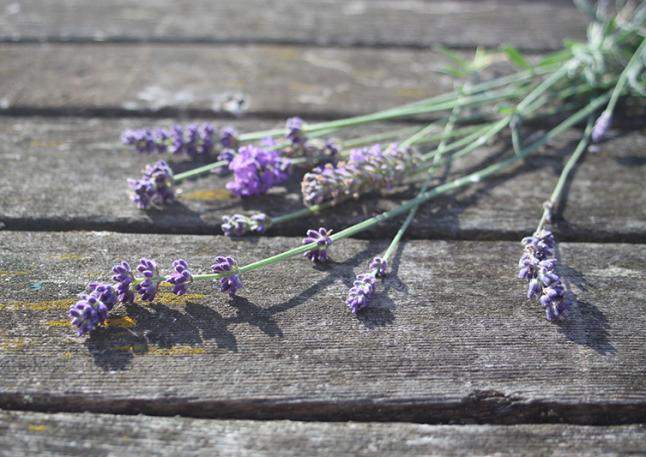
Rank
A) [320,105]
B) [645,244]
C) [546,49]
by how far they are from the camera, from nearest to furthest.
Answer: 1. [645,244]
2. [320,105]
3. [546,49]

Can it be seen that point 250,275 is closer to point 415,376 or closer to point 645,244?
point 415,376

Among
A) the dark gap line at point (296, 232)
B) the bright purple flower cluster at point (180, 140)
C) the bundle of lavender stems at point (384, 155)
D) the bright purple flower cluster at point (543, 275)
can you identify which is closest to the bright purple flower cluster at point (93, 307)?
the bundle of lavender stems at point (384, 155)

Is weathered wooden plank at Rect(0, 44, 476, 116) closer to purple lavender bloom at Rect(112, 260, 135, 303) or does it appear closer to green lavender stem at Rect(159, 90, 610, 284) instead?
green lavender stem at Rect(159, 90, 610, 284)

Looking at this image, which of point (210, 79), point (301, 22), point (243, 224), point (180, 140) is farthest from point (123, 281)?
point (301, 22)

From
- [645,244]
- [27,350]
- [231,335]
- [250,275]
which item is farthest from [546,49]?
[27,350]

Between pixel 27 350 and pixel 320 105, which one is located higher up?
pixel 320 105

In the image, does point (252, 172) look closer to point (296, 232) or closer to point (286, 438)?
point (296, 232)
